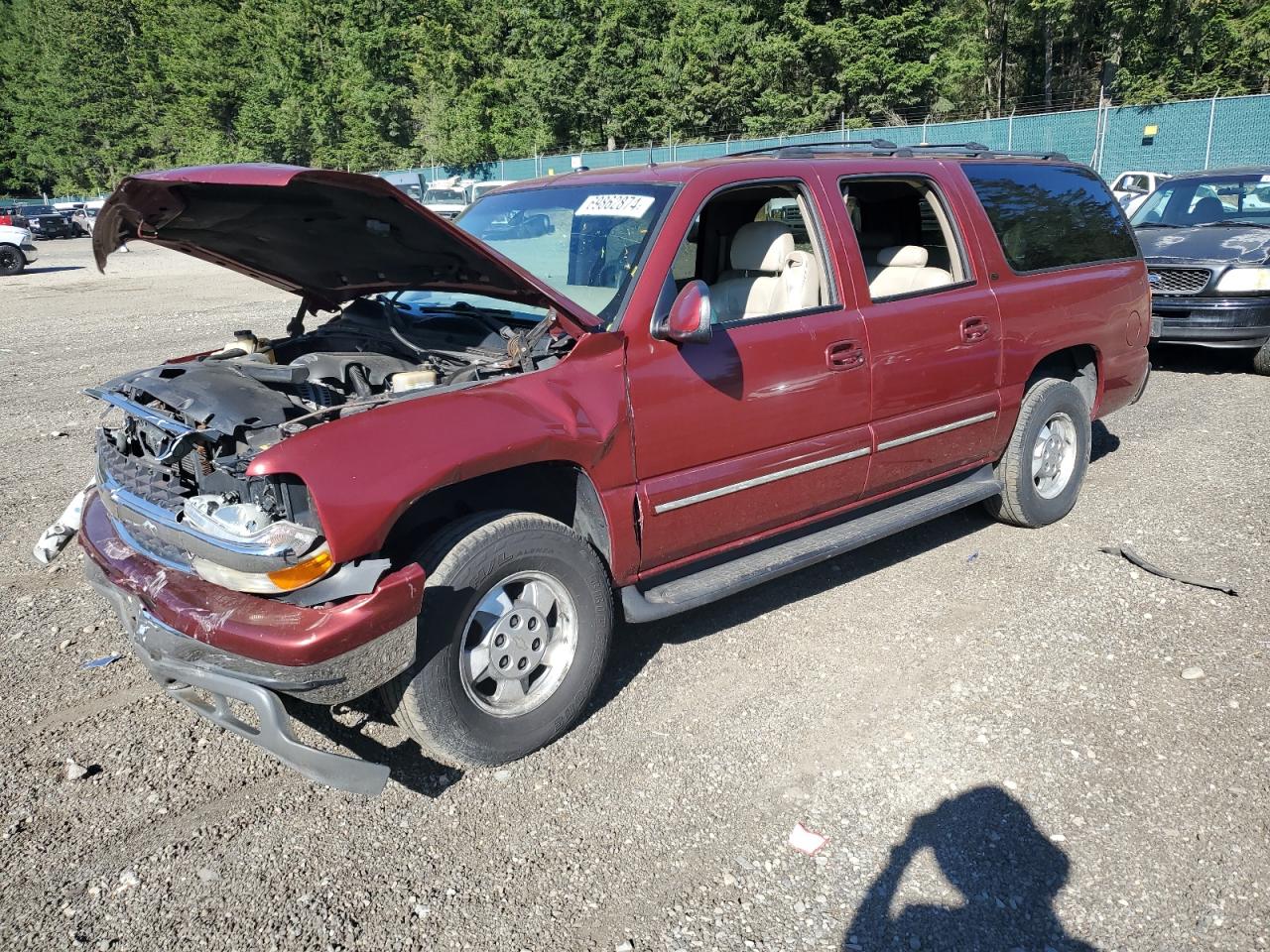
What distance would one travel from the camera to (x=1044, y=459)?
17.4 ft

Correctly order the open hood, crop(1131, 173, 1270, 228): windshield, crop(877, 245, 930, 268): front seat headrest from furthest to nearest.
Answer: crop(1131, 173, 1270, 228): windshield < crop(877, 245, 930, 268): front seat headrest < the open hood

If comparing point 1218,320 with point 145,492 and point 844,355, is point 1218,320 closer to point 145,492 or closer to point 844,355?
point 844,355

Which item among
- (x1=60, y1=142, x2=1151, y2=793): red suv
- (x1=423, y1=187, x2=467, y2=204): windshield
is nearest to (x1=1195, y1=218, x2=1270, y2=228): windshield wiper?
(x1=60, y1=142, x2=1151, y2=793): red suv

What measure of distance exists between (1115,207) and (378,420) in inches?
186

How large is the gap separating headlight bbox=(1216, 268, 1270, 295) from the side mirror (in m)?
7.40

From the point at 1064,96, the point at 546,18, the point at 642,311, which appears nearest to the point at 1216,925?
the point at 642,311

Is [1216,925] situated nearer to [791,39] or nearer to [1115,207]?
[1115,207]

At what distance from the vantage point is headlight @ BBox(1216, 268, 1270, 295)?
8.45 meters

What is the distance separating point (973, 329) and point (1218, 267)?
18.7ft

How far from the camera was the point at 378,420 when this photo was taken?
2.85 metres

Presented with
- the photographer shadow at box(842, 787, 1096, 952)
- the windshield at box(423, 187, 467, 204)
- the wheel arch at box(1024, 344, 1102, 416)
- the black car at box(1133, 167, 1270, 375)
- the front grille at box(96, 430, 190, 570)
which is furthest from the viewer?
the windshield at box(423, 187, 467, 204)

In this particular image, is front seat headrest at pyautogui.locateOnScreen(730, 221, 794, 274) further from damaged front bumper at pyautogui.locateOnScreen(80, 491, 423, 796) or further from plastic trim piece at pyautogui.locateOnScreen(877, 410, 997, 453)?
damaged front bumper at pyautogui.locateOnScreen(80, 491, 423, 796)

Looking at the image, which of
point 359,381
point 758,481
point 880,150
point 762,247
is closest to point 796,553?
point 758,481

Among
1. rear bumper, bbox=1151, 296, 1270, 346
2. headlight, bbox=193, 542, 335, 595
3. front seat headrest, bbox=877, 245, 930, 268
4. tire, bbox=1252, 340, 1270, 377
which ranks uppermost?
front seat headrest, bbox=877, 245, 930, 268
